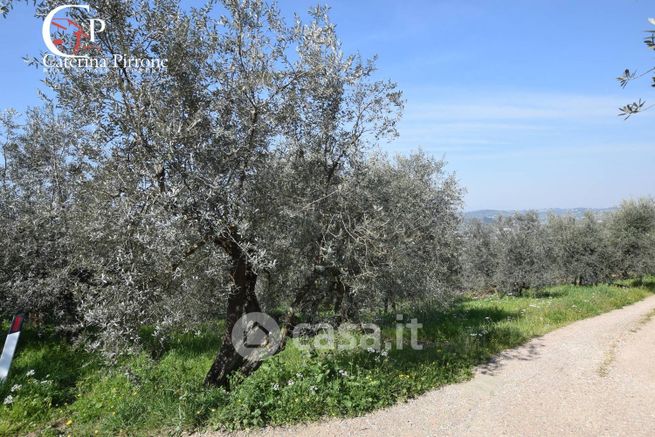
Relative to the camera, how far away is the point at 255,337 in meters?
8.55

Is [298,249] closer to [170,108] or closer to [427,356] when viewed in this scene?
[170,108]

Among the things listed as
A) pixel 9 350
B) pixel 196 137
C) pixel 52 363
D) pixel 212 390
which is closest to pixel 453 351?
pixel 212 390

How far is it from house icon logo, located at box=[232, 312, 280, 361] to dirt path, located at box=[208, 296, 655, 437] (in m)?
2.51

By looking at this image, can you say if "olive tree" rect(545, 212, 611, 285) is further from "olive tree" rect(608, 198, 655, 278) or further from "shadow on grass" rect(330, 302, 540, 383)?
"shadow on grass" rect(330, 302, 540, 383)

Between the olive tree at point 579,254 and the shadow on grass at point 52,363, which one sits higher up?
the olive tree at point 579,254

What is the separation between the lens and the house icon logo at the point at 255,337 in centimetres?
824

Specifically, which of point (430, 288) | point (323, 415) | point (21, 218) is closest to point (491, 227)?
point (430, 288)

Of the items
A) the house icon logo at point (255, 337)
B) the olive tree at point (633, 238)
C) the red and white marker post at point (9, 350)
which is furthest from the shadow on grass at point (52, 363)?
the olive tree at point (633, 238)

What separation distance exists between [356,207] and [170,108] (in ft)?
12.2

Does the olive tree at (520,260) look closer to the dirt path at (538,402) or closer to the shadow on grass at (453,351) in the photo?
the shadow on grass at (453,351)

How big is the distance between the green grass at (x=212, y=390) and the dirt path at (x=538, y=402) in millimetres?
343

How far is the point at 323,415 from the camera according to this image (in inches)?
254

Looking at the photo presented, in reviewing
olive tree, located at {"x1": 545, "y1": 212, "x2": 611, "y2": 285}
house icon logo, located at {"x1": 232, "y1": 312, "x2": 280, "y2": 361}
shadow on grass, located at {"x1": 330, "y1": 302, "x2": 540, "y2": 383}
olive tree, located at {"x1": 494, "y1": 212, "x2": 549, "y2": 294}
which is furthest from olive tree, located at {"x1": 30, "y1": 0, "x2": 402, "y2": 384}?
olive tree, located at {"x1": 545, "y1": 212, "x2": 611, "y2": 285}

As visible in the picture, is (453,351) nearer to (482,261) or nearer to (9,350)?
(9,350)
